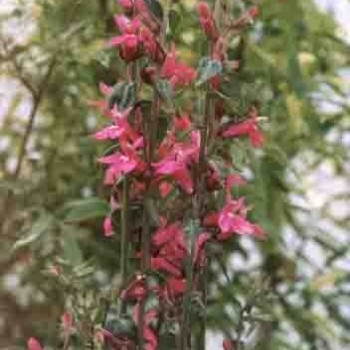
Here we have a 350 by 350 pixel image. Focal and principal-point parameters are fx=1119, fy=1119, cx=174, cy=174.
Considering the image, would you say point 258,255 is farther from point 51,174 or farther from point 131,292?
point 131,292

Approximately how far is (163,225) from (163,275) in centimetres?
4

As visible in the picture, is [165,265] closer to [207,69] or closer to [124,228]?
[124,228]

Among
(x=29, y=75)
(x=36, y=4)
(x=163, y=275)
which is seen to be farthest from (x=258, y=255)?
(x=163, y=275)

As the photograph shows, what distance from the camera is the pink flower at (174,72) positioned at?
96cm

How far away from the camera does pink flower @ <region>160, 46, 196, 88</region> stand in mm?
958

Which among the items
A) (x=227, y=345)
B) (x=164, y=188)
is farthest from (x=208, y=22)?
(x=227, y=345)

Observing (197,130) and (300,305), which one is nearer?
(197,130)

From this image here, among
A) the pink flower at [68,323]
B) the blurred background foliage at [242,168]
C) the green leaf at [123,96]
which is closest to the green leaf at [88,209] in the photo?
the blurred background foliage at [242,168]

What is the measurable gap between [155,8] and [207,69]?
0.28 feet

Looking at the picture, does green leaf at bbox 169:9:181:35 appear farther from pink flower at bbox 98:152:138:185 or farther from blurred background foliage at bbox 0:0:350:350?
blurred background foliage at bbox 0:0:350:350

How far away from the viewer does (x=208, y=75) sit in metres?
0.92

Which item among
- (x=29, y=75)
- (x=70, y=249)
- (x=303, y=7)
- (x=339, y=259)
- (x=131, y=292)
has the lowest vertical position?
(x=131, y=292)

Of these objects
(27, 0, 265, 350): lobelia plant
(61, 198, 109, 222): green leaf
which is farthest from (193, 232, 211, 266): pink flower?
(61, 198, 109, 222): green leaf

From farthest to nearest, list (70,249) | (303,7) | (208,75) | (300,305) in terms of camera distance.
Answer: (300,305) → (303,7) → (70,249) → (208,75)
